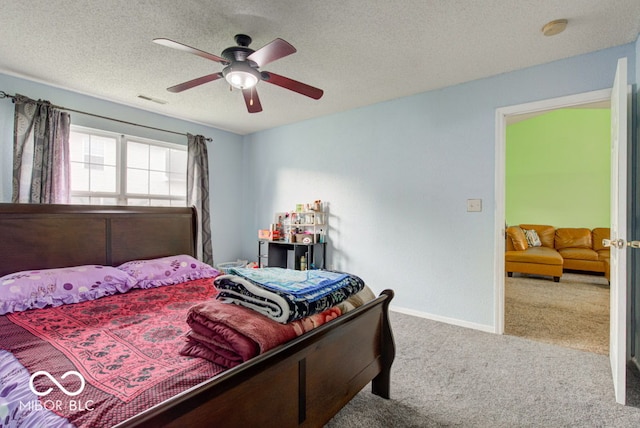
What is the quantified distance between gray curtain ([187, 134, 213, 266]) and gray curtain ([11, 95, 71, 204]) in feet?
4.47

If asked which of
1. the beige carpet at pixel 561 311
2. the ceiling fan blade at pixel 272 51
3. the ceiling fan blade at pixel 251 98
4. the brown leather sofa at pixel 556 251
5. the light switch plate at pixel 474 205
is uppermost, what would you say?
the ceiling fan blade at pixel 272 51

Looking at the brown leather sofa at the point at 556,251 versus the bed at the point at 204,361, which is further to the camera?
the brown leather sofa at the point at 556,251

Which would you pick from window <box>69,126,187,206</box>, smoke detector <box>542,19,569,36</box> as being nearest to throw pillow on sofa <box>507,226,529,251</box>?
smoke detector <box>542,19,569,36</box>

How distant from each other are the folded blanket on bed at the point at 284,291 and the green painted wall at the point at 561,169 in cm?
636

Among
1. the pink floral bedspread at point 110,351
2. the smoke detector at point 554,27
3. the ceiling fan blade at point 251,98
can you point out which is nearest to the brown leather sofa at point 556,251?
the smoke detector at point 554,27

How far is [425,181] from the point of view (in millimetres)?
3311

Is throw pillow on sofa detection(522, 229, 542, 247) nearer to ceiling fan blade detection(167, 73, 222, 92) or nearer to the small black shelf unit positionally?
the small black shelf unit

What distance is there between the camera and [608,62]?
2.44 metres

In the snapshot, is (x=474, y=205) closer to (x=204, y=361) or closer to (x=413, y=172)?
(x=413, y=172)

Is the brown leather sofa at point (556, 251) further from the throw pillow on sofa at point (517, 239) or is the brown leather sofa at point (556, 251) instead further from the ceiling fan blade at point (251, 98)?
the ceiling fan blade at point (251, 98)

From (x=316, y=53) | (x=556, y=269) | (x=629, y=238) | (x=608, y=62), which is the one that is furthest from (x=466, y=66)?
(x=556, y=269)

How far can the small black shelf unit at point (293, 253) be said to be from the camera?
407 centimetres

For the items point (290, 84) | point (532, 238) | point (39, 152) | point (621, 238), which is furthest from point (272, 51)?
point (532, 238)

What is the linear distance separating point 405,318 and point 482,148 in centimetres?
188
